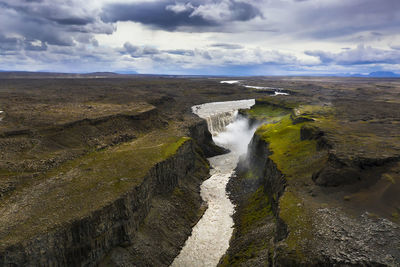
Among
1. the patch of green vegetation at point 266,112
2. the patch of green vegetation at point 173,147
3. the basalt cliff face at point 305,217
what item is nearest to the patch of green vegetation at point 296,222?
the basalt cliff face at point 305,217

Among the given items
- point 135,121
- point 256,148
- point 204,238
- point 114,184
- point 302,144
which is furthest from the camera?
point 135,121

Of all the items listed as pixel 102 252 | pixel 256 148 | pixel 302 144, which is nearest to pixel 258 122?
pixel 256 148

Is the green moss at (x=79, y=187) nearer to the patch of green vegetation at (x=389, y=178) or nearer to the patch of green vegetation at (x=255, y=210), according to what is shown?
the patch of green vegetation at (x=255, y=210)

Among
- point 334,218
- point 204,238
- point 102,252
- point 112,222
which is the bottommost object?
point 204,238

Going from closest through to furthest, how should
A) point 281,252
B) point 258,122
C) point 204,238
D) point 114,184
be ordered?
point 281,252 → point 114,184 → point 204,238 → point 258,122

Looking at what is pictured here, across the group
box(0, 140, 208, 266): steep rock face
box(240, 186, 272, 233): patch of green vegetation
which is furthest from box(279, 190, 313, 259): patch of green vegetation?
box(0, 140, 208, 266): steep rock face

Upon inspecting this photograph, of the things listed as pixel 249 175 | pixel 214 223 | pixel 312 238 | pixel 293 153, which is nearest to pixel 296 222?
pixel 312 238

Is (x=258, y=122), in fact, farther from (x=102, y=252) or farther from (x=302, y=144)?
(x=102, y=252)

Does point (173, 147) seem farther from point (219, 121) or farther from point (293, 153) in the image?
point (219, 121)

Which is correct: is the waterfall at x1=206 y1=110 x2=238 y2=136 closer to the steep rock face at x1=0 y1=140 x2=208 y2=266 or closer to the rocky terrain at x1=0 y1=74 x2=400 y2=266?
the rocky terrain at x1=0 y1=74 x2=400 y2=266
